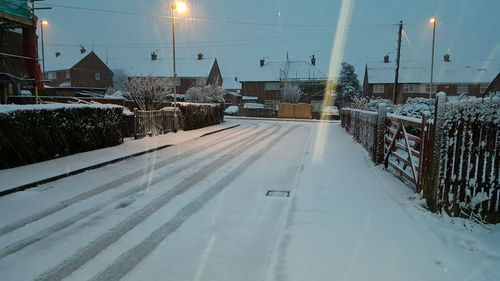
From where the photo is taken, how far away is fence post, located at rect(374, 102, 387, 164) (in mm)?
9312

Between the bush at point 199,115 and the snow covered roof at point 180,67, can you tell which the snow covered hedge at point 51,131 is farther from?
the snow covered roof at point 180,67

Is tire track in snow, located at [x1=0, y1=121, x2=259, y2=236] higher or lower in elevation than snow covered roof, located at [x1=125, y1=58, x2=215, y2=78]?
lower

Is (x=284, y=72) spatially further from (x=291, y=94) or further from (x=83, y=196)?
(x=83, y=196)

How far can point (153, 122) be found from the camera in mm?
16859

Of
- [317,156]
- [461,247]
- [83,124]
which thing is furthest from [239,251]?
[83,124]

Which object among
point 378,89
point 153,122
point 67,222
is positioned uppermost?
point 378,89

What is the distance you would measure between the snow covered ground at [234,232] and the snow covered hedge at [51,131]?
7.02 ft

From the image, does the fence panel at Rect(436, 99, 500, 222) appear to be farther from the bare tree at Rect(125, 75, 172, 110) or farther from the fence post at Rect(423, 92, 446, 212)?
the bare tree at Rect(125, 75, 172, 110)

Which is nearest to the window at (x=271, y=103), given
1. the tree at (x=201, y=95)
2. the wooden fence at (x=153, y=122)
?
the tree at (x=201, y=95)

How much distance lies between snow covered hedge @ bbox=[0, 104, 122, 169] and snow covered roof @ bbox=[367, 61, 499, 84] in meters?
50.5

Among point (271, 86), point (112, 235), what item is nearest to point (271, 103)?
point (271, 86)

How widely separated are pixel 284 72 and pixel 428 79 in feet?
73.8

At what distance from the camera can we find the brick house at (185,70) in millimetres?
62500

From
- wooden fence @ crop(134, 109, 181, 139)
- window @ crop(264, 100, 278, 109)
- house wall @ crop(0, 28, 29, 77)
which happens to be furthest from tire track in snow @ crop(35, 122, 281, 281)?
window @ crop(264, 100, 278, 109)
